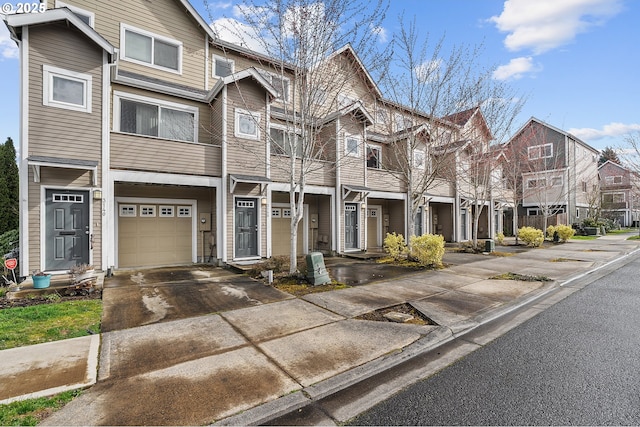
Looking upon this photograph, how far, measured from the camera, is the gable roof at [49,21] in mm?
7754

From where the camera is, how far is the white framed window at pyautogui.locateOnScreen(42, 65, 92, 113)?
830 cm

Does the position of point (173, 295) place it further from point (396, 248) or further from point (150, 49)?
point (150, 49)

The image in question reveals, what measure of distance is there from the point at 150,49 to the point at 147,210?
648 centimetres

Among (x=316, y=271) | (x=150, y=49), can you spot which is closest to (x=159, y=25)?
(x=150, y=49)

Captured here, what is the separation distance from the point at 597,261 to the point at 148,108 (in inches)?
719

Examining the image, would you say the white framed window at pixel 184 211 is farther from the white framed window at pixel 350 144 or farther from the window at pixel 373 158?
the window at pixel 373 158

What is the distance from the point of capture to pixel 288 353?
4.07 metres

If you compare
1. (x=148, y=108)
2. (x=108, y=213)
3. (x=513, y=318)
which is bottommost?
(x=513, y=318)

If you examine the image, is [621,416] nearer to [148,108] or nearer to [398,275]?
[398,275]

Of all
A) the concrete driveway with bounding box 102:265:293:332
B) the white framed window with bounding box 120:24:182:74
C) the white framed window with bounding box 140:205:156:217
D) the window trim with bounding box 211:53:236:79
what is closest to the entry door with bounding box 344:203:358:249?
the concrete driveway with bounding box 102:265:293:332

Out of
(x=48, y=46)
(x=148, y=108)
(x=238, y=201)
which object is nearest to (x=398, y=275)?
(x=238, y=201)

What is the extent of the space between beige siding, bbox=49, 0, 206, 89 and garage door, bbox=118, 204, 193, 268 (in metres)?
5.37

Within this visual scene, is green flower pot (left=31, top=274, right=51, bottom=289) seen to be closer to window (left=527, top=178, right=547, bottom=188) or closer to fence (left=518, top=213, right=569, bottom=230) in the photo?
window (left=527, top=178, right=547, bottom=188)

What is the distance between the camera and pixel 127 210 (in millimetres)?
10695
